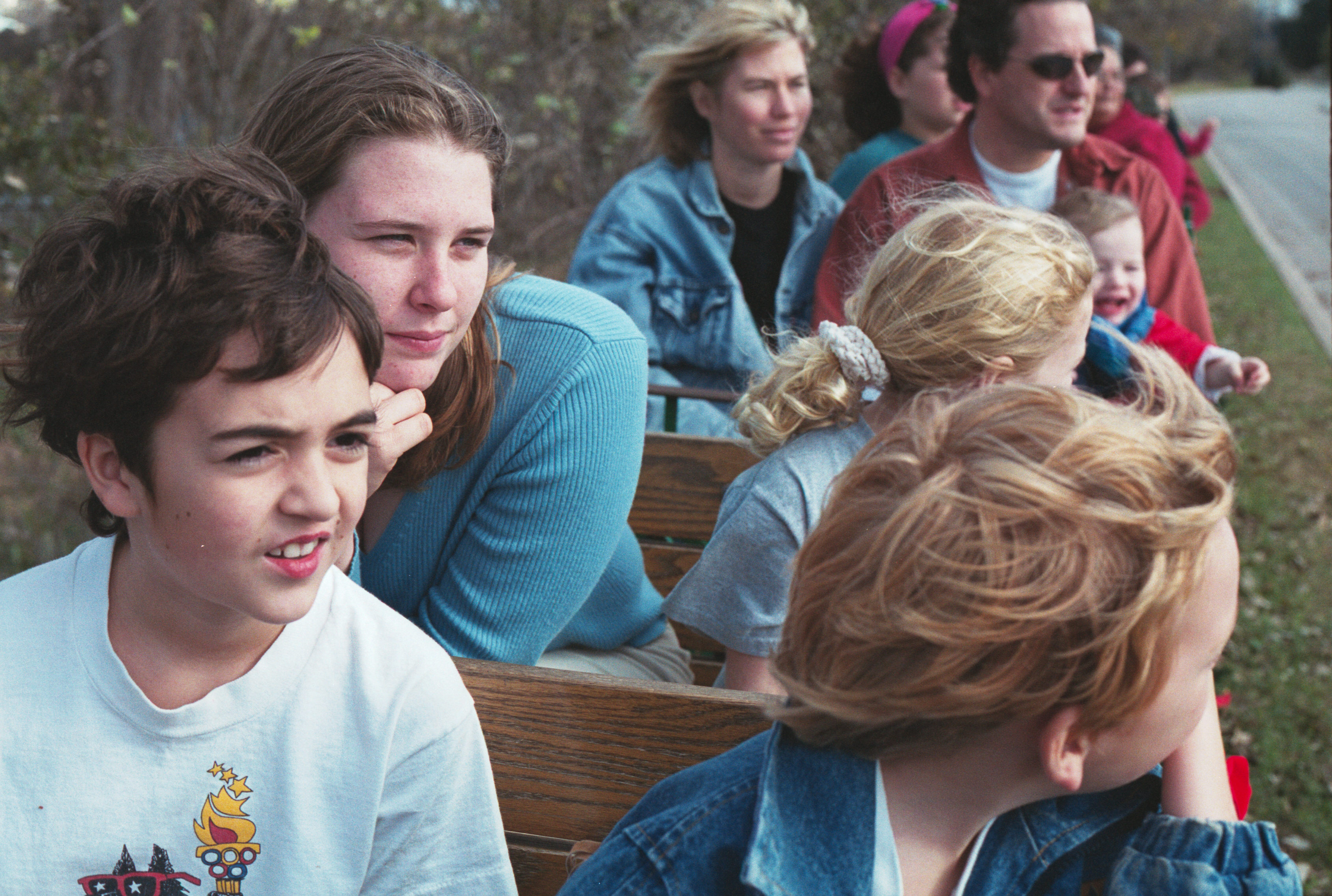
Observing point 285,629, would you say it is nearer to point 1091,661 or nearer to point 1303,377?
point 1091,661

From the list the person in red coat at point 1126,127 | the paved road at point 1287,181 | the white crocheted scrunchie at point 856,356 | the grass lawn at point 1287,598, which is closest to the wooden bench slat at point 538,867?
the white crocheted scrunchie at point 856,356

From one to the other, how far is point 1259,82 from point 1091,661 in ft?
195

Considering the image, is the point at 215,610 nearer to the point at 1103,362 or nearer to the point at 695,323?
the point at 1103,362

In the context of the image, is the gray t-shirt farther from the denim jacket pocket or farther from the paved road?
the paved road

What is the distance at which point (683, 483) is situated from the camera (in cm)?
284

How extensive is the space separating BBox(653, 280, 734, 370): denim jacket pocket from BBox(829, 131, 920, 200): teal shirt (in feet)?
3.99

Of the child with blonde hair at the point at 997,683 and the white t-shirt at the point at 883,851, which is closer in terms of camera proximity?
the child with blonde hair at the point at 997,683

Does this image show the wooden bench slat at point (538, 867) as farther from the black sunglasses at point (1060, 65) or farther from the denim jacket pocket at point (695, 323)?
the black sunglasses at point (1060, 65)

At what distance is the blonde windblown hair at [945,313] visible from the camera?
6.93ft

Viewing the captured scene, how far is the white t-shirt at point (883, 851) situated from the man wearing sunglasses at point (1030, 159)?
2.56 meters

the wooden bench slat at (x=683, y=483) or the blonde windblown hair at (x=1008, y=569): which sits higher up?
the blonde windblown hair at (x=1008, y=569)

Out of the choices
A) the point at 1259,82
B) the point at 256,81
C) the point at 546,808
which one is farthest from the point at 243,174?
the point at 1259,82

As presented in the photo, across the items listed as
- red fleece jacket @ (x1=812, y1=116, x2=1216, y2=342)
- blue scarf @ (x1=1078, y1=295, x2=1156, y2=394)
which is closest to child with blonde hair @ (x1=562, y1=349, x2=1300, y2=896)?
blue scarf @ (x1=1078, y1=295, x2=1156, y2=394)

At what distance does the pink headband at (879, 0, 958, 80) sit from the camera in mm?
4906
